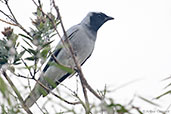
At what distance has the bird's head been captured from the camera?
4921 mm

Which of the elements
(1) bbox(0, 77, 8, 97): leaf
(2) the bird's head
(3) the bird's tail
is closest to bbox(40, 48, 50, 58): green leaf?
(3) the bird's tail

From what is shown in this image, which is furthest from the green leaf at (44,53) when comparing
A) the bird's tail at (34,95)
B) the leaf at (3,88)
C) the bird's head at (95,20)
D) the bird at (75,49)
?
the bird's head at (95,20)

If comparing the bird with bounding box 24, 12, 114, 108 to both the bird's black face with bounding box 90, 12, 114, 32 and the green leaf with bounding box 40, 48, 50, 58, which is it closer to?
the bird's black face with bounding box 90, 12, 114, 32

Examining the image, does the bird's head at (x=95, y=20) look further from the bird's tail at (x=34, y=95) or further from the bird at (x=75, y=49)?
the bird's tail at (x=34, y=95)

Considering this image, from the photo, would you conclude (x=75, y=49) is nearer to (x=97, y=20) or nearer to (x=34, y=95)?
(x=97, y=20)

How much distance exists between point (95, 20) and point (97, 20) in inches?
1.5

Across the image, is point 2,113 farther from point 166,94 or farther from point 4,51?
point 166,94

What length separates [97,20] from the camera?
5.11 meters

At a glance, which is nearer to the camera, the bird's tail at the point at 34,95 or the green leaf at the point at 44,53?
the green leaf at the point at 44,53

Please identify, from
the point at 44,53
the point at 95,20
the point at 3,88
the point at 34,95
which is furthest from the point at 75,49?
the point at 3,88

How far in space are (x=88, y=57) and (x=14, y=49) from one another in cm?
233

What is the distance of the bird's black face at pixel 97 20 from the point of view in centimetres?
495

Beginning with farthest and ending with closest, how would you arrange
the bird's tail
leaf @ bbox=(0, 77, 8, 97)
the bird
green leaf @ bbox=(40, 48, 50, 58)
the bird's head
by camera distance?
the bird's head, the bird, the bird's tail, green leaf @ bbox=(40, 48, 50, 58), leaf @ bbox=(0, 77, 8, 97)

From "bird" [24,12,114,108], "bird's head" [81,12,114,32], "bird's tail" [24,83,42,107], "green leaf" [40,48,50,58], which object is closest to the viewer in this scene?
"green leaf" [40,48,50,58]
